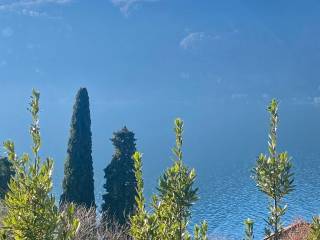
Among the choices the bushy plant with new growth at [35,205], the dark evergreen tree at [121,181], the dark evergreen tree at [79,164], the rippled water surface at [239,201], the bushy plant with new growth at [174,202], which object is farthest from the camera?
the rippled water surface at [239,201]

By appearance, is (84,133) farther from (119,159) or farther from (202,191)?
(202,191)

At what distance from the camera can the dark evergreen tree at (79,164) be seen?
4172cm

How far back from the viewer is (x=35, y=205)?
7840 millimetres

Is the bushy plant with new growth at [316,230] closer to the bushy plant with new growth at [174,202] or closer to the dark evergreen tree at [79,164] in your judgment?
the bushy plant with new growth at [174,202]

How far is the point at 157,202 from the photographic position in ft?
29.6

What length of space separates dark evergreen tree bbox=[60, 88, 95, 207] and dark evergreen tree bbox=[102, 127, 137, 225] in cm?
188

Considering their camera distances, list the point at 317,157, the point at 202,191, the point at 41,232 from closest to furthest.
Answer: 1. the point at 41,232
2. the point at 202,191
3. the point at 317,157

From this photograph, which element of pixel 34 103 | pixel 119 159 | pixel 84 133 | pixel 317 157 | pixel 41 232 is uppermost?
pixel 317 157

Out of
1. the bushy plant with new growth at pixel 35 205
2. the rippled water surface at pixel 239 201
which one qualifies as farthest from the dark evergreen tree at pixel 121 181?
the bushy plant with new growth at pixel 35 205

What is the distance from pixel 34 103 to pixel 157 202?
8.41ft

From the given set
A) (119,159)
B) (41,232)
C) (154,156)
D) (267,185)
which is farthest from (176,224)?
(154,156)

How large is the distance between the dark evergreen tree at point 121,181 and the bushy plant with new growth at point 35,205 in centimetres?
3255

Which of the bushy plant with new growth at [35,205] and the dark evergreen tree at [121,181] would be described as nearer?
the bushy plant with new growth at [35,205]

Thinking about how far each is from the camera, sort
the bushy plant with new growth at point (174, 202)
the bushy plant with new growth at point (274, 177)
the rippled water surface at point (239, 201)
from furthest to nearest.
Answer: the rippled water surface at point (239, 201), the bushy plant with new growth at point (274, 177), the bushy plant with new growth at point (174, 202)
